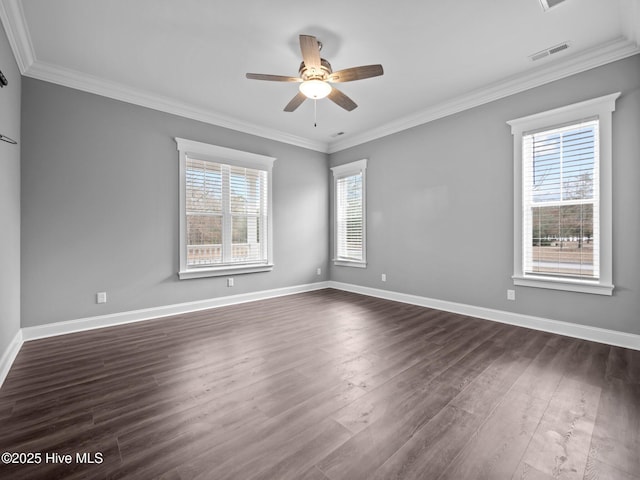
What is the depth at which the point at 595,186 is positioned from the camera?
3119mm

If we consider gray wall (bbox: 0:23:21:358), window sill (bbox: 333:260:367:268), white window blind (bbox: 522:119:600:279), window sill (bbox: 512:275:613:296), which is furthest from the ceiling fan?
window sill (bbox: 333:260:367:268)

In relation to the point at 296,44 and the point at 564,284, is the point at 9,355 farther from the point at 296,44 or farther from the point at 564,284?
the point at 564,284

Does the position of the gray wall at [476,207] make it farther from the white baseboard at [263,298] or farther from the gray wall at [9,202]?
the gray wall at [9,202]

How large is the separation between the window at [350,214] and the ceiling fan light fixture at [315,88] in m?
2.62

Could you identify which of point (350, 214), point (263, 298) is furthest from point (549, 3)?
point (263, 298)

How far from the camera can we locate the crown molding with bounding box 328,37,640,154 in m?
2.97

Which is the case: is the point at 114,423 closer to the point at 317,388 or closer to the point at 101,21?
the point at 317,388

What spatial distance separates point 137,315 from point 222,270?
128 centimetres

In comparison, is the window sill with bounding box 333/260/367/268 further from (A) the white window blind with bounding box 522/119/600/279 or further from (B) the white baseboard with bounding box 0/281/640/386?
(A) the white window blind with bounding box 522/119/600/279

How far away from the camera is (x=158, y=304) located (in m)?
4.11

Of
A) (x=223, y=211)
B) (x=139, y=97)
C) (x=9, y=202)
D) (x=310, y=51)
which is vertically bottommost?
(x=9, y=202)

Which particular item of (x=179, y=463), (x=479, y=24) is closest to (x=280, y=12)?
(x=479, y=24)

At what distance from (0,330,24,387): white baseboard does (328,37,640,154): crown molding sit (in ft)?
18.0

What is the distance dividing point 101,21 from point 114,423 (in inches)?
129
